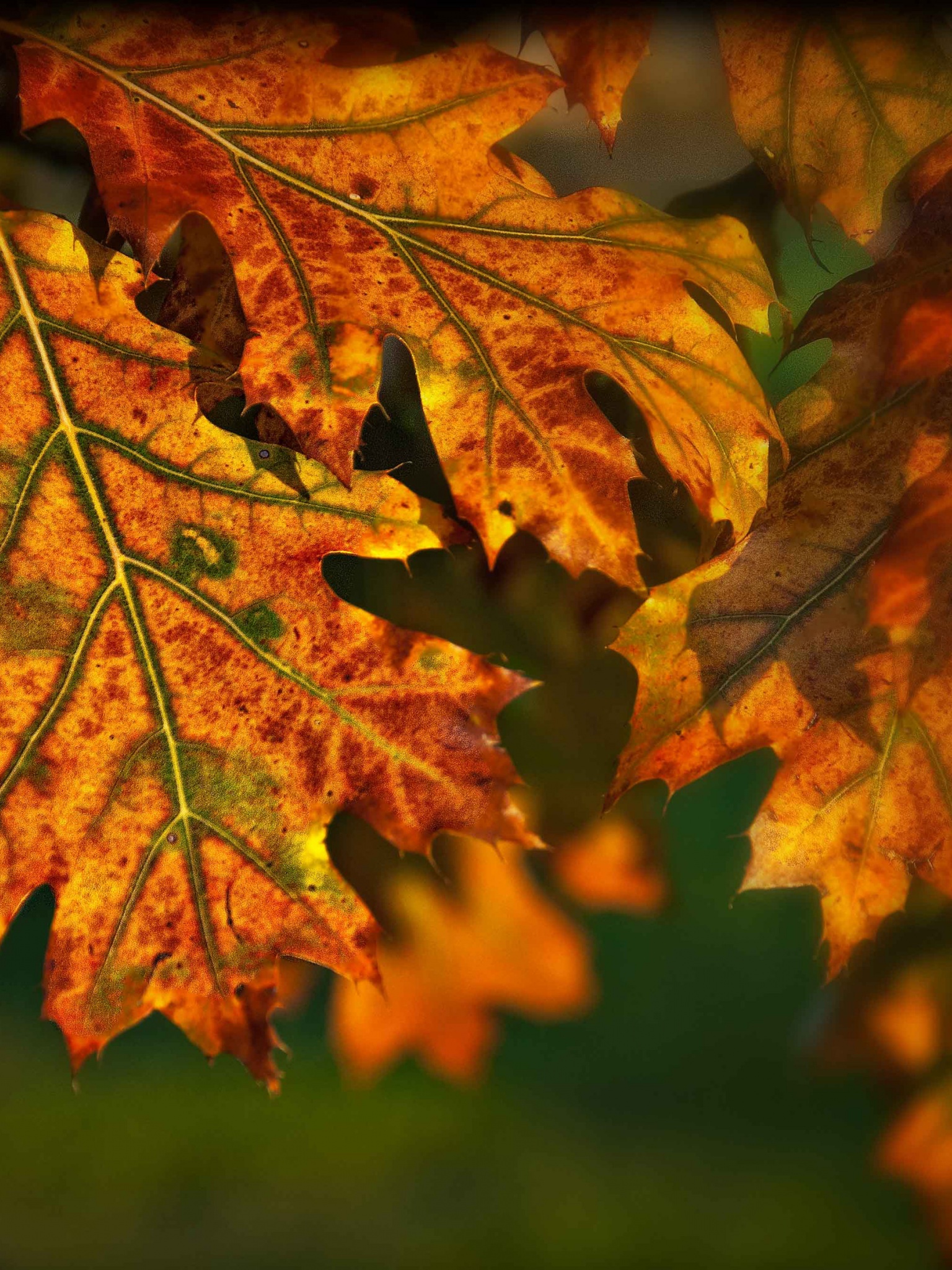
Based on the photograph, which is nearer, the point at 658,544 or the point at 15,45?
the point at 15,45

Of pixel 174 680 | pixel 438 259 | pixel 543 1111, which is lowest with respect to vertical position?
pixel 543 1111

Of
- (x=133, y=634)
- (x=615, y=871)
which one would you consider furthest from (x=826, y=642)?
(x=133, y=634)

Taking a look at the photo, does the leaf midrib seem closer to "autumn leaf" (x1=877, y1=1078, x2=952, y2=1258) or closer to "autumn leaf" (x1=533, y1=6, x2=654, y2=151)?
"autumn leaf" (x1=533, y1=6, x2=654, y2=151)

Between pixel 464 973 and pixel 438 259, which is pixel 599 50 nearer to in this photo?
pixel 438 259

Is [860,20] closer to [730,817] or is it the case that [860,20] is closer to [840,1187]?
A: [730,817]

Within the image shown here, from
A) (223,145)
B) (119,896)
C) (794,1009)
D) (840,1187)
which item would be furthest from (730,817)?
(223,145)

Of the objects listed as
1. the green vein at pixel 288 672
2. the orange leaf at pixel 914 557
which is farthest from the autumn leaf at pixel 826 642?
the green vein at pixel 288 672
